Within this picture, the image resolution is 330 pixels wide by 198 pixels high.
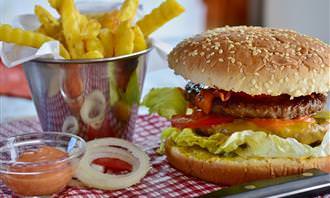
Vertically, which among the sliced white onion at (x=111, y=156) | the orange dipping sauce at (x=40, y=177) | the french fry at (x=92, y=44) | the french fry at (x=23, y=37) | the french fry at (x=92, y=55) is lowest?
the sliced white onion at (x=111, y=156)

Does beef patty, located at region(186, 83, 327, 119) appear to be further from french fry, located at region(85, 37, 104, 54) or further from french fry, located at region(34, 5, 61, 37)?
french fry, located at region(34, 5, 61, 37)

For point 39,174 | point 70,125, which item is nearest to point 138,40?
point 70,125

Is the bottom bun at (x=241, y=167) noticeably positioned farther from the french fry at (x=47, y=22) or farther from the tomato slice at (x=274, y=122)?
the french fry at (x=47, y=22)

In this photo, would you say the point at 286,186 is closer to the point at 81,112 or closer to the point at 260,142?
the point at 260,142

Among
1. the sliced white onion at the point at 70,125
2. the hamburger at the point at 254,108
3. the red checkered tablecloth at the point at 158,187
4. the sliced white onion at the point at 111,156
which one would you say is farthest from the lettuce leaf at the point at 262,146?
the sliced white onion at the point at 70,125

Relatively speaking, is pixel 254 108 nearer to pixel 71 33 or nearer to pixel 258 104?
pixel 258 104
